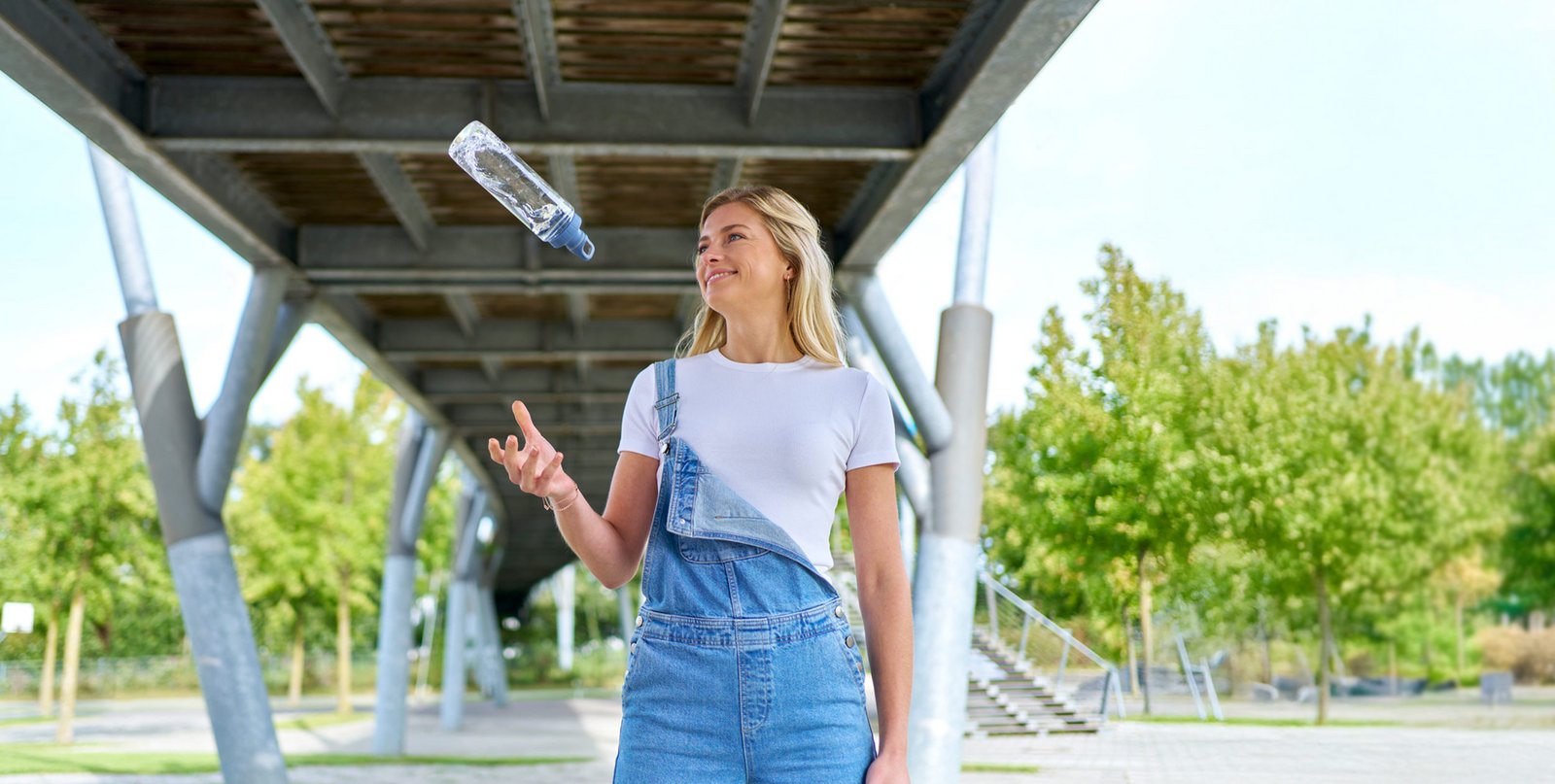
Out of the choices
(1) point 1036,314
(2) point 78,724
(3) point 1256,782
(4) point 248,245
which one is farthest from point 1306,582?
(2) point 78,724

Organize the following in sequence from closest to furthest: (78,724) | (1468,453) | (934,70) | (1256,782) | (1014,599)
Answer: (934,70) < (1256,782) < (1468,453) < (1014,599) < (78,724)

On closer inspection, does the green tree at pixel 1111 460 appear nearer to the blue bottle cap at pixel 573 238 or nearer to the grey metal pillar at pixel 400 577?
the grey metal pillar at pixel 400 577

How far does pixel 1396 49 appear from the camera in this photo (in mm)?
22859

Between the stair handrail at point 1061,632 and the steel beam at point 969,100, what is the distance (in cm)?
905

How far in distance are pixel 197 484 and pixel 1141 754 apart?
10.2 meters

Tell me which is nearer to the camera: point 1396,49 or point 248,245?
point 248,245

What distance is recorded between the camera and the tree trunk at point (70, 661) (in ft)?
68.9

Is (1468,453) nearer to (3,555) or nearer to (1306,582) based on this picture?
(1306,582)

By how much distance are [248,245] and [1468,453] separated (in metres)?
12.8

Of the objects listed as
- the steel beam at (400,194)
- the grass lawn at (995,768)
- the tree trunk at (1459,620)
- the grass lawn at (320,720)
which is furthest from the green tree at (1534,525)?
the grass lawn at (320,720)

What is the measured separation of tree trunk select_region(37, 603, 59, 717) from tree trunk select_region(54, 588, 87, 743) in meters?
0.22

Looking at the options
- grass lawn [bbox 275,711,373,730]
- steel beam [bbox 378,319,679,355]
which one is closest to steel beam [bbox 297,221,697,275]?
steel beam [bbox 378,319,679,355]

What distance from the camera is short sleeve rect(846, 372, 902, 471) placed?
88.2 inches

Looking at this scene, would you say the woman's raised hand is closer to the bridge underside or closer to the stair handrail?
the bridge underside
